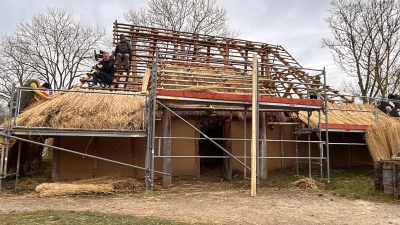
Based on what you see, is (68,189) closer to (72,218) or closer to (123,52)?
(72,218)

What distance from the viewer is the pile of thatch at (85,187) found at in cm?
886

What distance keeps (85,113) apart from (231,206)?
→ 5179 millimetres

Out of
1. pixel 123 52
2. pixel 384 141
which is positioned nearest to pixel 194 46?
pixel 123 52

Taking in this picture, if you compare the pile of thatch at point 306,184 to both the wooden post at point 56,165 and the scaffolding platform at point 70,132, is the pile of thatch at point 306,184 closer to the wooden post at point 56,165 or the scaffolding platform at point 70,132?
the scaffolding platform at point 70,132

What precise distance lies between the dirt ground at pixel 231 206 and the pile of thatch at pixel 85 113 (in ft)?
6.66

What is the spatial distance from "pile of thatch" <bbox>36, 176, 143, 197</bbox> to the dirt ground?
253mm

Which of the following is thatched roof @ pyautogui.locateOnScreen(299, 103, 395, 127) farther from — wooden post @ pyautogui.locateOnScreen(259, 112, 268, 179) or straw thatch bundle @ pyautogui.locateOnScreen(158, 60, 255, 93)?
straw thatch bundle @ pyautogui.locateOnScreen(158, 60, 255, 93)

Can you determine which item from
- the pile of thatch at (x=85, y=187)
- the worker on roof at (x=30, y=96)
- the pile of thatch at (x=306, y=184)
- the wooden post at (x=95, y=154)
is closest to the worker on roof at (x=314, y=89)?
the pile of thatch at (x=306, y=184)

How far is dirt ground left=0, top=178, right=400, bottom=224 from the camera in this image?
6703 mm

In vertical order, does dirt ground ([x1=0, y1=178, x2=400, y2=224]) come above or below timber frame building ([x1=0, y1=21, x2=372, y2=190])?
below

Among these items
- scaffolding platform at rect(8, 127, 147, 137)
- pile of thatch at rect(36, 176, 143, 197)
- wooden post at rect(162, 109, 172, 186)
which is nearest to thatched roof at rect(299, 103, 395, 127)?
wooden post at rect(162, 109, 172, 186)

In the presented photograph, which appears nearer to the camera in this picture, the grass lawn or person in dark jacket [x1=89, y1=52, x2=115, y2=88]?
the grass lawn

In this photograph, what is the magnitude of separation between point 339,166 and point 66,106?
11642 millimetres

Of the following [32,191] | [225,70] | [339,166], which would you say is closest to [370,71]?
[339,166]
